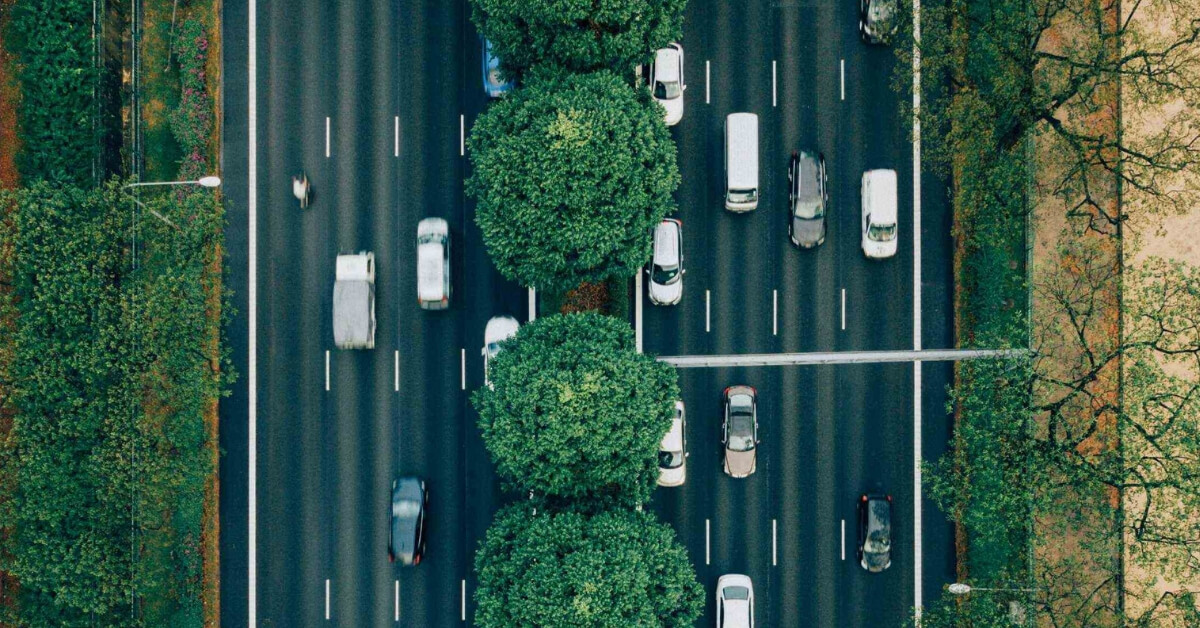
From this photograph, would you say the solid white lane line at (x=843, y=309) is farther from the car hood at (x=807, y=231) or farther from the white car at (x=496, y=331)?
the white car at (x=496, y=331)

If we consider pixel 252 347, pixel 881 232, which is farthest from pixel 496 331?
pixel 881 232

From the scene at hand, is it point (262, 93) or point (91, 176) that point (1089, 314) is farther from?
point (91, 176)

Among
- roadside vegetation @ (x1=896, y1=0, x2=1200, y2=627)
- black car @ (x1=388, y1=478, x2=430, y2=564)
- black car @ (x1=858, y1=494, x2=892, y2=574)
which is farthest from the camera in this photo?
black car @ (x1=858, y1=494, x2=892, y2=574)

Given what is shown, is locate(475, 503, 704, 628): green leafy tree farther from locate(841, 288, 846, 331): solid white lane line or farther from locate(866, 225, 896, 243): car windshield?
locate(866, 225, 896, 243): car windshield

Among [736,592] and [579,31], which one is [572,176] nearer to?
[579,31]

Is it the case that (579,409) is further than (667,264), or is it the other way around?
(667,264)

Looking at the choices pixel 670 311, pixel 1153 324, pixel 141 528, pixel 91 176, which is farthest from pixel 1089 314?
pixel 91 176

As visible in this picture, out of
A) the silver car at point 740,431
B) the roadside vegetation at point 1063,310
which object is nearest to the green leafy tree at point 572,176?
the silver car at point 740,431

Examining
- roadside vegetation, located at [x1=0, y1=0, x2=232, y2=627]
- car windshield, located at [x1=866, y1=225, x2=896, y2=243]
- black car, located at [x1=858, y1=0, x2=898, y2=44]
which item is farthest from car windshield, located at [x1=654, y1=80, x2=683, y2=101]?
roadside vegetation, located at [x1=0, y1=0, x2=232, y2=627]
